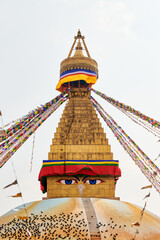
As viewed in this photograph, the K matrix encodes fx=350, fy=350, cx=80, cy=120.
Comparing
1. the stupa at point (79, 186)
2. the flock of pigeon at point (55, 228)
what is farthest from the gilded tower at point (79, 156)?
the flock of pigeon at point (55, 228)

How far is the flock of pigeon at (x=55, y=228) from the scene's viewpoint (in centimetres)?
1128

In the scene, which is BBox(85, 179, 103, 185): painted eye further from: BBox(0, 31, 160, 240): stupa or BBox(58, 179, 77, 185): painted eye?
BBox(58, 179, 77, 185): painted eye

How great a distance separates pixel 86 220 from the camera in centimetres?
1197

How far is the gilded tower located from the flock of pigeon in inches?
125

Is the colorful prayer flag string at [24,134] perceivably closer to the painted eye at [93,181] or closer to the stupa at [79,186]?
the stupa at [79,186]

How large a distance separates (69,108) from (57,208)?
21.1 feet

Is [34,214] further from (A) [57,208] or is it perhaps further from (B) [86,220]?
(B) [86,220]

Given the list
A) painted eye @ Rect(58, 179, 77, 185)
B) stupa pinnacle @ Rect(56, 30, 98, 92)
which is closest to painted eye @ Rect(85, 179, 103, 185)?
painted eye @ Rect(58, 179, 77, 185)

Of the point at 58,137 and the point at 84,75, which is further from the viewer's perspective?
the point at 84,75

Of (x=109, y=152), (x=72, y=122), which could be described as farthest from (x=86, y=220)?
(x=72, y=122)

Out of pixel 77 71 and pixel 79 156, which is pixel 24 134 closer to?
pixel 79 156

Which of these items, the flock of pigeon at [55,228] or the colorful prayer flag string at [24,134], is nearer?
the flock of pigeon at [55,228]

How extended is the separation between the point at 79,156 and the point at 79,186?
1402mm

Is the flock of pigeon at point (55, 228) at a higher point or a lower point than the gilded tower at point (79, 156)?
lower
